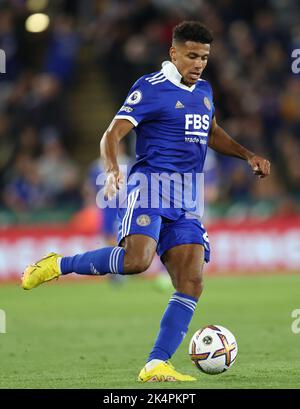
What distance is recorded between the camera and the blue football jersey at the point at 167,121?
285 inches

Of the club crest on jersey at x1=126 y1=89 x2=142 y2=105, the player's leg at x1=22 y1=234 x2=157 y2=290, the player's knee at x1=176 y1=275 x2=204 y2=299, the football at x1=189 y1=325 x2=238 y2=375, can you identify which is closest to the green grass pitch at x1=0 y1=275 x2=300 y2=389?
the football at x1=189 y1=325 x2=238 y2=375

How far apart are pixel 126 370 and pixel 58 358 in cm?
98

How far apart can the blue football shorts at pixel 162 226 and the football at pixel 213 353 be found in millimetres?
551

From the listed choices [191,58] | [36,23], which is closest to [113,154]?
[191,58]

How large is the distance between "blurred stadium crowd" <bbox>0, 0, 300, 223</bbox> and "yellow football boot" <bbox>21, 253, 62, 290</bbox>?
988 cm

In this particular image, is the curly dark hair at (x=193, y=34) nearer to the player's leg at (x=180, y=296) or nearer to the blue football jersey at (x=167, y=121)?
the blue football jersey at (x=167, y=121)

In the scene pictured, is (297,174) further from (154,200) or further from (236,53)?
(154,200)

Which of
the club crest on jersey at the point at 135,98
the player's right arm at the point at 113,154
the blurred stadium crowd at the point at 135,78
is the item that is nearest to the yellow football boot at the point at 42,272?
the player's right arm at the point at 113,154

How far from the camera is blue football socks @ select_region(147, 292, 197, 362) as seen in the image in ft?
23.1

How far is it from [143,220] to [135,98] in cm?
81

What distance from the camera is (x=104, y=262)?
7031 mm

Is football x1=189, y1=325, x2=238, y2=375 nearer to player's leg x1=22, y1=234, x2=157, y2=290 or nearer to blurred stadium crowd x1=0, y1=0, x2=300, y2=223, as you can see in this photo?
player's leg x1=22, y1=234, x2=157, y2=290
